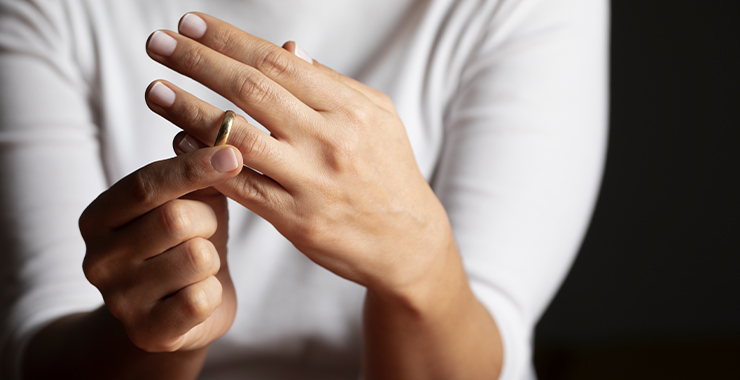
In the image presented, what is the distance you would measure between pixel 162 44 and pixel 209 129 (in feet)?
0.25

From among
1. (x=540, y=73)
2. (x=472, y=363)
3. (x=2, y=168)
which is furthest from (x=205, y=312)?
(x=540, y=73)

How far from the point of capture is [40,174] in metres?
0.61

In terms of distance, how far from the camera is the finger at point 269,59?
390 mm

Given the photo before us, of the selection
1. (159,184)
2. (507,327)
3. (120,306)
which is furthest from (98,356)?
(507,327)

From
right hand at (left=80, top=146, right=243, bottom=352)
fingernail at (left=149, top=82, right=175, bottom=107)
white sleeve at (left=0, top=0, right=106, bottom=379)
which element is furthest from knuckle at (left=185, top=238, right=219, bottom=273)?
white sleeve at (left=0, top=0, right=106, bottom=379)

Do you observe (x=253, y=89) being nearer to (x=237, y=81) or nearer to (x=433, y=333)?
(x=237, y=81)

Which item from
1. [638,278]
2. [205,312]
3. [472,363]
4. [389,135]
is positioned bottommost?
[638,278]

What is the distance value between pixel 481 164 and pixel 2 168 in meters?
0.54

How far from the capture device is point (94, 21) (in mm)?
728

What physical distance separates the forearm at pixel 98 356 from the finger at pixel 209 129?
0.21m

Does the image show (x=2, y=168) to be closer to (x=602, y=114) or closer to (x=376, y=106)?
(x=376, y=106)

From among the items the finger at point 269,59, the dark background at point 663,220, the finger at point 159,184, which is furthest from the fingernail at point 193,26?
the dark background at point 663,220

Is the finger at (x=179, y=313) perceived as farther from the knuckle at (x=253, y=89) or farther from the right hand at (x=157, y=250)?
the knuckle at (x=253, y=89)

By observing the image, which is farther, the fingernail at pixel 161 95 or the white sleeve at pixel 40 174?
the white sleeve at pixel 40 174
